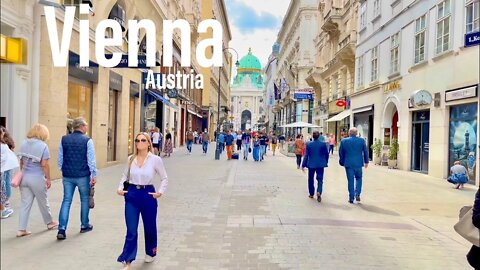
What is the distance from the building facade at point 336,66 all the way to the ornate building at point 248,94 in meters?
99.9

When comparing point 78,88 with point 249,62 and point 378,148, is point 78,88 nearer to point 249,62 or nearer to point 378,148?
point 378,148

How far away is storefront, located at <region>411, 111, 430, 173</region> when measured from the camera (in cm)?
1792

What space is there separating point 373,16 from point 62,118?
18.6m

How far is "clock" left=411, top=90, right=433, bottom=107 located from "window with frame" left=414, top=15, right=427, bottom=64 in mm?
1538

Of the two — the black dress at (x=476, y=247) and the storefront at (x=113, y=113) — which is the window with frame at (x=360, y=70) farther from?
the black dress at (x=476, y=247)

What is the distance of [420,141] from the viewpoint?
61.1 ft

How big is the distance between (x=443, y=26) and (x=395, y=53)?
5.22 meters

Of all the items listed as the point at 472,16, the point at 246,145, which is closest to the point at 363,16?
the point at 246,145

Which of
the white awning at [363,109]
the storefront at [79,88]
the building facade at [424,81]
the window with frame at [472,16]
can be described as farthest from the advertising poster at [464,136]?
the storefront at [79,88]

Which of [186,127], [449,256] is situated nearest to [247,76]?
[186,127]

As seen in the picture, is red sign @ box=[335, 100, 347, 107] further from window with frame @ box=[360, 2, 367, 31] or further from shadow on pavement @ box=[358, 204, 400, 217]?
shadow on pavement @ box=[358, 204, 400, 217]

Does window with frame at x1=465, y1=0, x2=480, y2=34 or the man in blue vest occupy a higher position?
window with frame at x1=465, y1=0, x2=480, y2=34

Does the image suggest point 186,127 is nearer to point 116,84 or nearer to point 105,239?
point 116,84

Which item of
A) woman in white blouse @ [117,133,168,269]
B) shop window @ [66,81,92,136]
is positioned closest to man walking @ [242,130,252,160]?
shop window @ [66,81,92,136]
